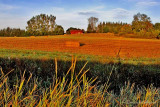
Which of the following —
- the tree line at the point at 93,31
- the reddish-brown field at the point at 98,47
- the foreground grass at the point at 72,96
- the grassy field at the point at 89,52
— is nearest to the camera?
the foreground grass at the point at 72,96

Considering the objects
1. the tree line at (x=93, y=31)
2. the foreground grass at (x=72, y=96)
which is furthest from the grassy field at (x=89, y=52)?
the tree line at (x=93, y=31)

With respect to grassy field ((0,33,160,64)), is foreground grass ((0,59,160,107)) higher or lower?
higher

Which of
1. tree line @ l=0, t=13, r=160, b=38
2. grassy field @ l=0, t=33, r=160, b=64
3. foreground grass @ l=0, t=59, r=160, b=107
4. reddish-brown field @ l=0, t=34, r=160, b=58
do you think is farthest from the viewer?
tree line @ l=0, t=13, r=160, b=38

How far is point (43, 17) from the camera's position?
43531mm

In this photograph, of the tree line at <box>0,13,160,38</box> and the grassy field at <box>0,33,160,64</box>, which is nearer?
the grassy field at <box>0,33,160,64</box>

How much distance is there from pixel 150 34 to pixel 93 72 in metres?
26.4

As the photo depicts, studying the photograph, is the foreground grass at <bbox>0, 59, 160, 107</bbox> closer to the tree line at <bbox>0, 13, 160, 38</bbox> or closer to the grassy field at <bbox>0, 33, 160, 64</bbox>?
the grassy field at <bbox>0, 33, 160, 64</bbox>

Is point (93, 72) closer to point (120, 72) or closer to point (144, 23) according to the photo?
point (120, 72)

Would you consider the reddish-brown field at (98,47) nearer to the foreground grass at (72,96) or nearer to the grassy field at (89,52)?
the grassy field at (89,52)

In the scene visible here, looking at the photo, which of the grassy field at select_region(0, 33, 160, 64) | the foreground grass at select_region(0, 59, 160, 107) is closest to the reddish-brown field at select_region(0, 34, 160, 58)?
the grassy field at select_region(0, 33, 160, 64)

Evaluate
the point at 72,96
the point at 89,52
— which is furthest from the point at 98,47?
the point at 72,96

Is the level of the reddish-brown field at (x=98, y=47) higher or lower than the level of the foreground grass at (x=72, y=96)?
lower

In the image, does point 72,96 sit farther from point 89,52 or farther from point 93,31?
point 93,31

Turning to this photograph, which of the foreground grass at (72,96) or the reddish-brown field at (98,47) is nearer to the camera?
the foreground grass at (72,96)
